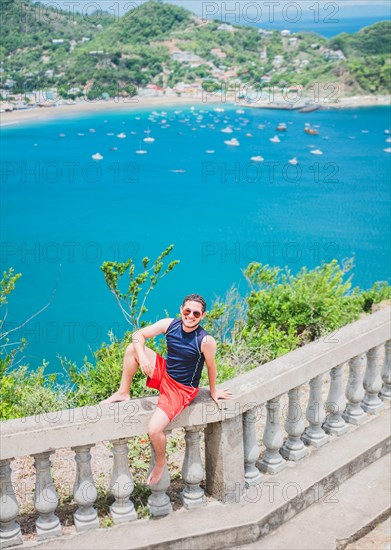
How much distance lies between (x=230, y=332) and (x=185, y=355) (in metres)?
5.42

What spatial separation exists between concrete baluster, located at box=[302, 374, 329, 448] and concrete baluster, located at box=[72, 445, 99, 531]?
4.34 ft

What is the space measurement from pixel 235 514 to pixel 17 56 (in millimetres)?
71295

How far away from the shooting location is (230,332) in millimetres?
8750

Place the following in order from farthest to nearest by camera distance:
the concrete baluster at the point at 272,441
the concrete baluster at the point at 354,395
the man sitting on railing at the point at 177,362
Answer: the concrete baluster at the point at 354,395 < the concrete baluster at the point at 272,441 < the man sitting on railing at the point at 177,362

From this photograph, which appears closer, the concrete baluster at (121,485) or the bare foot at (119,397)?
the concrete baluster at (121,485)

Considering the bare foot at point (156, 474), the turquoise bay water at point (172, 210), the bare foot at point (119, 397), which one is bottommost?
the turquoise bay water at point (172, 210)

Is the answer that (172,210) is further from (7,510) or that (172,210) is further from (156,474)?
(7,510)

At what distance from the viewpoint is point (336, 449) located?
3883 millimetres

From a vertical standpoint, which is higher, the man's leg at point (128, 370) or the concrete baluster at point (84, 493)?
the man's leg at point (128, 370)

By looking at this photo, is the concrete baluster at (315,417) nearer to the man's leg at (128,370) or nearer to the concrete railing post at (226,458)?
the concrete railing post at (226,458)

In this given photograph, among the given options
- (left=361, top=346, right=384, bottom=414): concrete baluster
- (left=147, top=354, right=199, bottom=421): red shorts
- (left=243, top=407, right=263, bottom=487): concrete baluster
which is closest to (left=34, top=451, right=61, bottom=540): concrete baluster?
(left=147, top=354, right=199, bottom=421): red shorts

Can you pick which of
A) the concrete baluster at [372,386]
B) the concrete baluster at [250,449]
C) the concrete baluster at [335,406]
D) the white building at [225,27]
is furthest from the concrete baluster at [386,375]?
the white building at [225,27]

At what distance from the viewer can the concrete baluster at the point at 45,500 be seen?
3037mm

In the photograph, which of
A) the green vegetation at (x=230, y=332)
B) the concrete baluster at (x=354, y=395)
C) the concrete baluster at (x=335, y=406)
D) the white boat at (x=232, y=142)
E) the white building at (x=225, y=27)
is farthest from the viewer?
the white building at (x=225, y=27)
